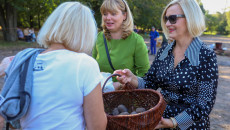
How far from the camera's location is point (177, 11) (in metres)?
1.76

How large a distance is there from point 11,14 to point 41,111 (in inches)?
783

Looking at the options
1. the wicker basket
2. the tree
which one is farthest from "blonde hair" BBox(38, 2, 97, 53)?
the tree

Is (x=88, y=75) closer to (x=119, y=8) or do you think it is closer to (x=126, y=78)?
(x=126, y=78)

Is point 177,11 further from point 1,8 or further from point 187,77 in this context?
point 1,8

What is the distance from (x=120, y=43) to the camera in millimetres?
2443

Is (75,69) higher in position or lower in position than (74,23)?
lower

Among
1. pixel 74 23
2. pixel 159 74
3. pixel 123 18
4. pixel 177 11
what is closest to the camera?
pixel 74 23

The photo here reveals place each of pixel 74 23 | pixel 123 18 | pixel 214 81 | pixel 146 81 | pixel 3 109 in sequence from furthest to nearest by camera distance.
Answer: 1. pixel 123 18
2. pixel 146 81
3. pixel 214 81
4. pixel 74 23
5. pixel 3 109

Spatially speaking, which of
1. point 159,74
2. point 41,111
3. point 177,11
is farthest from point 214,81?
point 41,111

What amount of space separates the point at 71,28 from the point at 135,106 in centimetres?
112

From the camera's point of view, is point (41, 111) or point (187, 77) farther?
point (187, 77)

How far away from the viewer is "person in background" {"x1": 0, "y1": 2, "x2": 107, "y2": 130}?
1.11 meters

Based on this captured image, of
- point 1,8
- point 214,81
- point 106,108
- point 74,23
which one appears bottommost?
point 106,108

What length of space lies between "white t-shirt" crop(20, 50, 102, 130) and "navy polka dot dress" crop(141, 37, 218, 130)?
853mm
